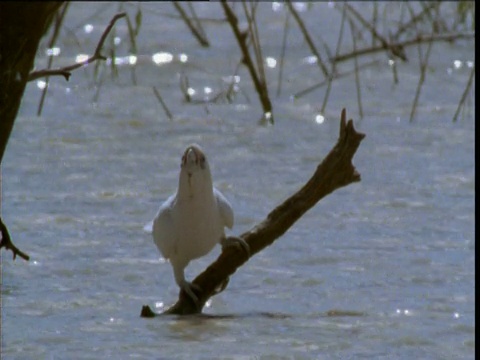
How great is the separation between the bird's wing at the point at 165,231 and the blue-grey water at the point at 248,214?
237 millimetres

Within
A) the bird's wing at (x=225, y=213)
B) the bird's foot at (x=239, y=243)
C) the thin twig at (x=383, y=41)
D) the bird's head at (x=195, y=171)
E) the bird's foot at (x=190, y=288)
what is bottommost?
the thin twig at (x=383, y=41)

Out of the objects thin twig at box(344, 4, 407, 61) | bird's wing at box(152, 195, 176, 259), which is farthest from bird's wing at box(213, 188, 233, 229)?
thin twig at box(344, 4, 407, 61)

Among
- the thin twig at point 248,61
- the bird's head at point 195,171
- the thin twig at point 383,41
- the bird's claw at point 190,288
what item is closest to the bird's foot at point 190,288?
the bird's claw at point 190,288

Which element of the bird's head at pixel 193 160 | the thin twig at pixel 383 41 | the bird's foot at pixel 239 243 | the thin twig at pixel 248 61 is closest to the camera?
the bird's head at pixel 193 160

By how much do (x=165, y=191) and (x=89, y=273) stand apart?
5.04ft

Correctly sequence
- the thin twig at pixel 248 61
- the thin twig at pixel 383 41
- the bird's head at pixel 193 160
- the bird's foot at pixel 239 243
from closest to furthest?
the bird's head at pixel 193 160 < the bird's foot at pixel 239 243 < the thin twig at pixel 248 61 < the thin twig at pixel 383 41

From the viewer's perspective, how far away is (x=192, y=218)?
429cm

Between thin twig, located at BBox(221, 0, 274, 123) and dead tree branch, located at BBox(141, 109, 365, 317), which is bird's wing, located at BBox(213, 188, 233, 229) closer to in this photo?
dead tree branch, located at BBox(141, 109, 365, 317)

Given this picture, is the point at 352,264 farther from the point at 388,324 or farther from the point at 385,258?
the point at 388,324

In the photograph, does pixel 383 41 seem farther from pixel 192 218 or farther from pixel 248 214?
pixel 192 218

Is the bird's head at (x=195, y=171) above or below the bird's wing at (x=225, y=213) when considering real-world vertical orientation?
above

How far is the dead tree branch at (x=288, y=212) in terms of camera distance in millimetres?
4211

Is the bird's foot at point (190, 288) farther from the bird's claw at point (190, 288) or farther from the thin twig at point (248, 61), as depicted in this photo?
the thin twig at point (248, 61)

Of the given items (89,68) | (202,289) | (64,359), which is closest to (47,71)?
(64,359)
